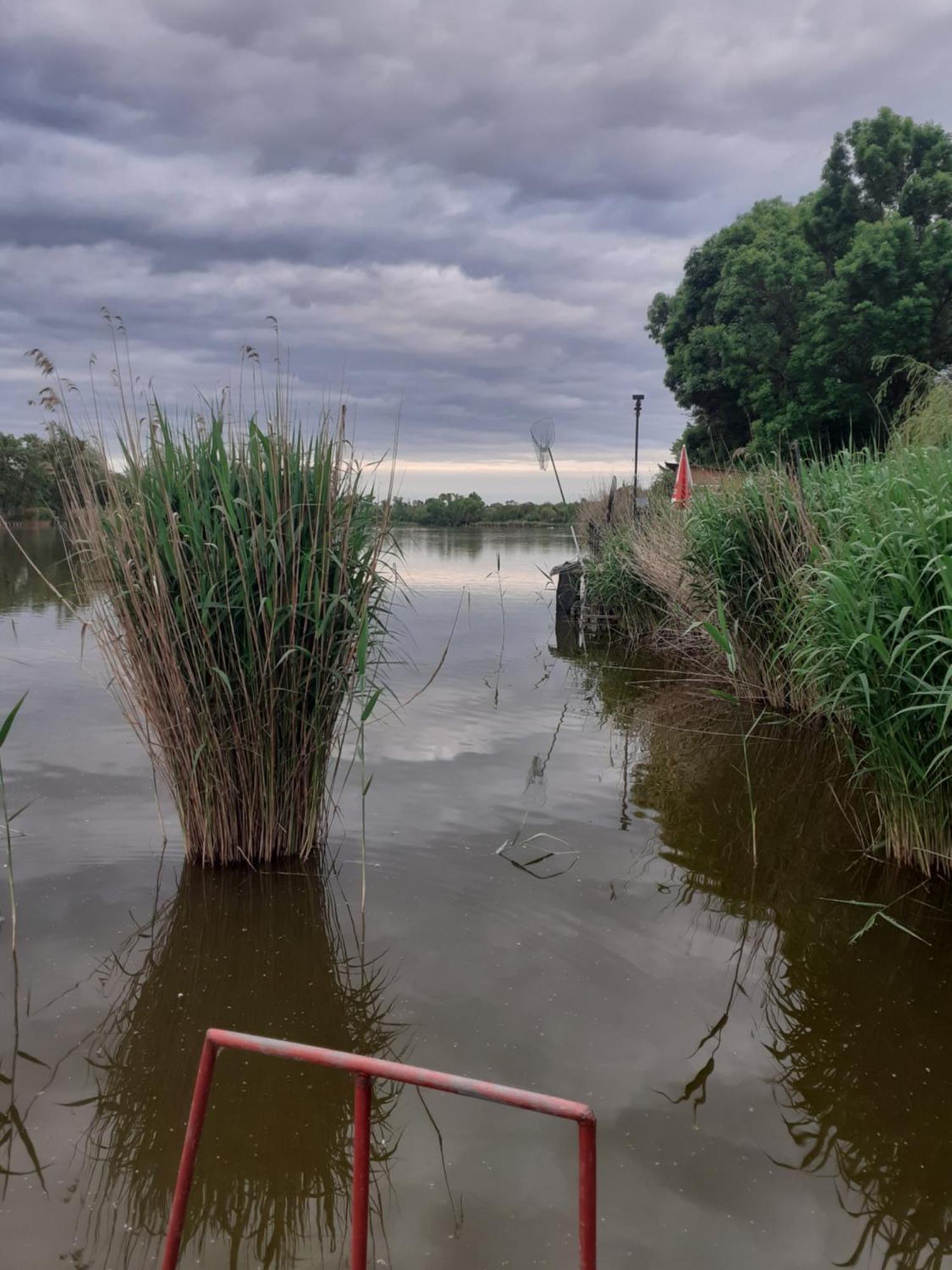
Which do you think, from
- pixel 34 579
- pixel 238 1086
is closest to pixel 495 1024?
pixel 238 1086

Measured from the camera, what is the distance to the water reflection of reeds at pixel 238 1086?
250 centimetres

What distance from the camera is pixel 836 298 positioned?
2795 centimetres

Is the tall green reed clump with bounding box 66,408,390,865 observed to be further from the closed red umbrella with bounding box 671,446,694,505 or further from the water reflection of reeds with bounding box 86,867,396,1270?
the closed red umbrella with bounding box 671,446,694,505

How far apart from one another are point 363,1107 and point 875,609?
4131mm

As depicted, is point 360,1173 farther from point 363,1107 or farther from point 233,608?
point 233,608

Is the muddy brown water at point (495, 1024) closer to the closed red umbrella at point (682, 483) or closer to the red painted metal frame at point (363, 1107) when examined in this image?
the red painted metal frame at point (363, 1107)

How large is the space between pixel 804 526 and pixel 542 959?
4.91 m

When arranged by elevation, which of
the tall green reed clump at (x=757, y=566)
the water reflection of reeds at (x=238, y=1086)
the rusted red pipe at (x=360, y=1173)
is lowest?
the water reflection of reeds at (x=238, y=1086)

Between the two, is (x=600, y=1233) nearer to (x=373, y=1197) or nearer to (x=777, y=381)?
(x=373, y=1197)

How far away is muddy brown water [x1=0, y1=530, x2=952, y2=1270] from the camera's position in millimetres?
2525

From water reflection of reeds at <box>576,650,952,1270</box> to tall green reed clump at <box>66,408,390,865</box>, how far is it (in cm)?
218

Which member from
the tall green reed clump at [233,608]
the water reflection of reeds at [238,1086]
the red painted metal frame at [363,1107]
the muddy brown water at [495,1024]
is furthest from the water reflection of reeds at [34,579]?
the red painted metal frame at [363,1107]

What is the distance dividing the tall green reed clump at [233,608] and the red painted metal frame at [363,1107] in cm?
295

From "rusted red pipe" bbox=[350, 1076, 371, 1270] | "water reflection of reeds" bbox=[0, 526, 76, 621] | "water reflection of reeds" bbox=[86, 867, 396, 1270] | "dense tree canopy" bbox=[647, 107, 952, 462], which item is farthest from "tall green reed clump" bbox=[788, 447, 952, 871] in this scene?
"dense tree canopy" bbox=[647, 107, 952, 462]
